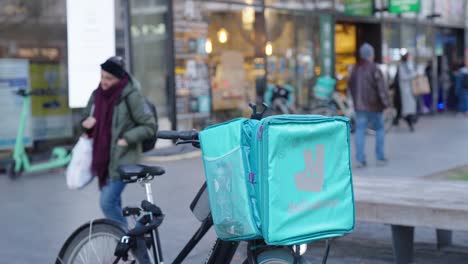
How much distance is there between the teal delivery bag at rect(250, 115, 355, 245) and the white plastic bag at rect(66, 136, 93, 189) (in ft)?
8.31

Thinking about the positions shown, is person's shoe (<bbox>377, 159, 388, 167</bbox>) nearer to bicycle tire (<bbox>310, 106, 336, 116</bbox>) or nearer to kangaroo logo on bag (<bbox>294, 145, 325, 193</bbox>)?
bicycle tire (<bbox>310, 106, 336, 116</bbox>)

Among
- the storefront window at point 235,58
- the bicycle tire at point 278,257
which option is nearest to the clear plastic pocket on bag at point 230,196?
the bicycle tire at point 278,257

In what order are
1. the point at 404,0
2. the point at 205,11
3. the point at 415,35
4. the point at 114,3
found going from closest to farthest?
the point at 114,3 → the point at 205,11 → the point at 404,0 → the point at 415,35

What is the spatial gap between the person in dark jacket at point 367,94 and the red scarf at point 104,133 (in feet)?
19.4

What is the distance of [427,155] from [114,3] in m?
5.75

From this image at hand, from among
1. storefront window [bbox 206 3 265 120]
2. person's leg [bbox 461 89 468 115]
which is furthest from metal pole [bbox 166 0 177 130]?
person's leg [bbox 461 89 468 115]

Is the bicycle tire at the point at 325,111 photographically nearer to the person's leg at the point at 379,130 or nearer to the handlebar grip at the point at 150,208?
the person's leg at the point at 379,130

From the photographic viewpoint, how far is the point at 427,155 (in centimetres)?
1314

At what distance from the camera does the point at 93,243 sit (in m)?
4.41

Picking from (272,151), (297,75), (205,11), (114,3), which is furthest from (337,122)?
(297,75)

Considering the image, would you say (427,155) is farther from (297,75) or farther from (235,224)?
(235,224)

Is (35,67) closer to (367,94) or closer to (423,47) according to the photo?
(367,94)

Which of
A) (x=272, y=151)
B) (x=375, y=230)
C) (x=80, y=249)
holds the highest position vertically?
(x=272, y=151)

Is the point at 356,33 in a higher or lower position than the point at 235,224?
higher
